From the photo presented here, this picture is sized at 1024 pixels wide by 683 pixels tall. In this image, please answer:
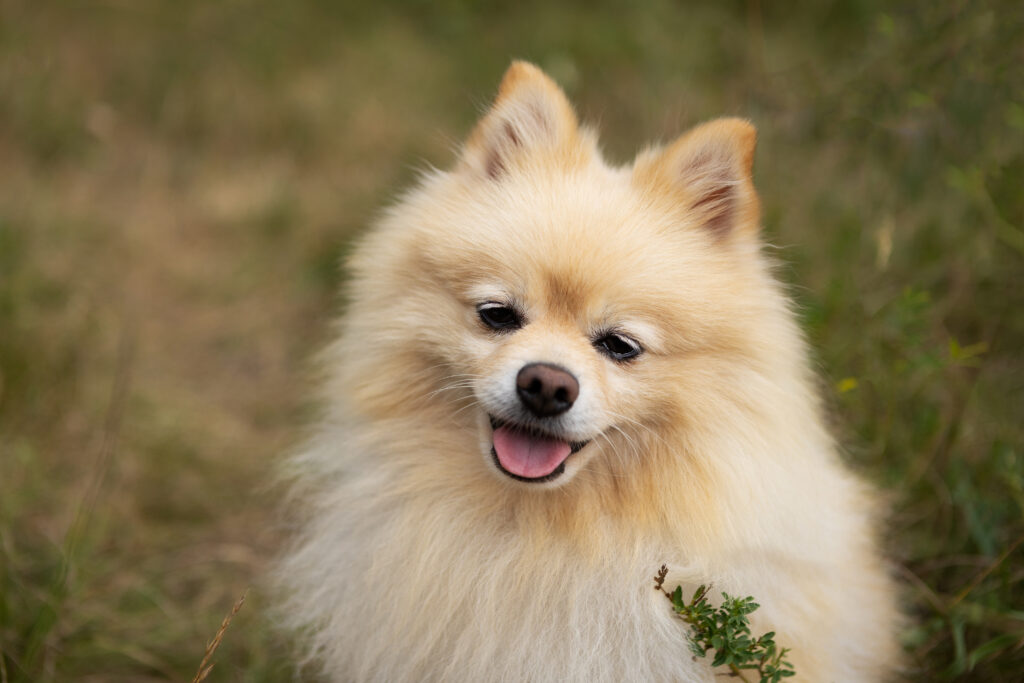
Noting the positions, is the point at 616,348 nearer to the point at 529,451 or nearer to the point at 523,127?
the point at 529,451

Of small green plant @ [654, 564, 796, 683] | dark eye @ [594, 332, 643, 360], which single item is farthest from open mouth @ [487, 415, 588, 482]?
small green plant @ [654, 564, 796, 683]

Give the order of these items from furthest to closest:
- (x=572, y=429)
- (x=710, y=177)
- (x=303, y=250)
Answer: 1. (x=303, y=250)
2. (x=710, y=177)
3. (x=572, y=429)

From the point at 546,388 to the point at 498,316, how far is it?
A: 0.29 metres

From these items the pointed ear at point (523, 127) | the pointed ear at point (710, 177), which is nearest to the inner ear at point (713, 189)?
the pointed ear at point (710, 177)

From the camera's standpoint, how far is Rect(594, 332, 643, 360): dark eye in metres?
1.95

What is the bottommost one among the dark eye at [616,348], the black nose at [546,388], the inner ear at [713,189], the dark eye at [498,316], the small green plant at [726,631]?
the small green plant at [726,631]

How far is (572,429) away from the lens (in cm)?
186

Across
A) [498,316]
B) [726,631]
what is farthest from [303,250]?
[726,631]

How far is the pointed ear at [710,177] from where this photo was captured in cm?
202

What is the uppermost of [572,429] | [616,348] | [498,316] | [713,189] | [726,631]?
[713,189]

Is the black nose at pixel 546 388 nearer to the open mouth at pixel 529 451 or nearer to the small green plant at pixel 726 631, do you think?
→ the open mouth at pixel 529 451

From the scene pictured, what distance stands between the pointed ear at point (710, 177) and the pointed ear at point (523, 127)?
23 cm

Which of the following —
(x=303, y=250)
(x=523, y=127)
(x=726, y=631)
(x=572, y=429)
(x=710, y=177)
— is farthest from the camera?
(x=303, y=250)

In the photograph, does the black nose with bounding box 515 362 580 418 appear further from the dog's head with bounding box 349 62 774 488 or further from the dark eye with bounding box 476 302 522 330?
the dark eye with bounding box 476 302 522 330
